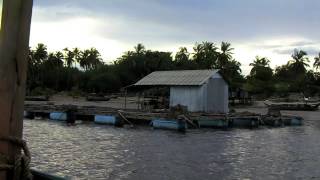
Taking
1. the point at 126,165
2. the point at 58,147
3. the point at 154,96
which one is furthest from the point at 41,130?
the point at 154,96

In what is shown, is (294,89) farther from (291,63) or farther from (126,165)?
(126,165)

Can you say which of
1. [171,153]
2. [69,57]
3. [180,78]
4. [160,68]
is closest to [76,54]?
[69,57]

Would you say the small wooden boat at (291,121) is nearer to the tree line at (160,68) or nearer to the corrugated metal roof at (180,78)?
the corrugated metal roof at (180,78)

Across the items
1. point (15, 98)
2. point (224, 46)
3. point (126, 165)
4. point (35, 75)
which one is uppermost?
point (224, 46)

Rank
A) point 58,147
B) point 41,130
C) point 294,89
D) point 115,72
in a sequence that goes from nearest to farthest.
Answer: point 58,147
point 41,130
point 294,89
point 115,72

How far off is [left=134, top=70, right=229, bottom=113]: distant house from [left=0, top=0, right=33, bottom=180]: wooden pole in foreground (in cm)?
4030

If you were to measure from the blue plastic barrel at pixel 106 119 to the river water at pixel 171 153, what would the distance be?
7.66 ft

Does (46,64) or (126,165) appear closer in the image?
(126,165)

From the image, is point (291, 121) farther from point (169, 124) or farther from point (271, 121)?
point (169, 124)

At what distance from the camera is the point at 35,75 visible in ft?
346

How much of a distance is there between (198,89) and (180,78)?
289 centimetres

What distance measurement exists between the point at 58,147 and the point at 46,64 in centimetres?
9045

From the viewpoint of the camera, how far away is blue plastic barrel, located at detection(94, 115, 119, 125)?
39031 mm

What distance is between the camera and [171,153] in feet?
78.2
